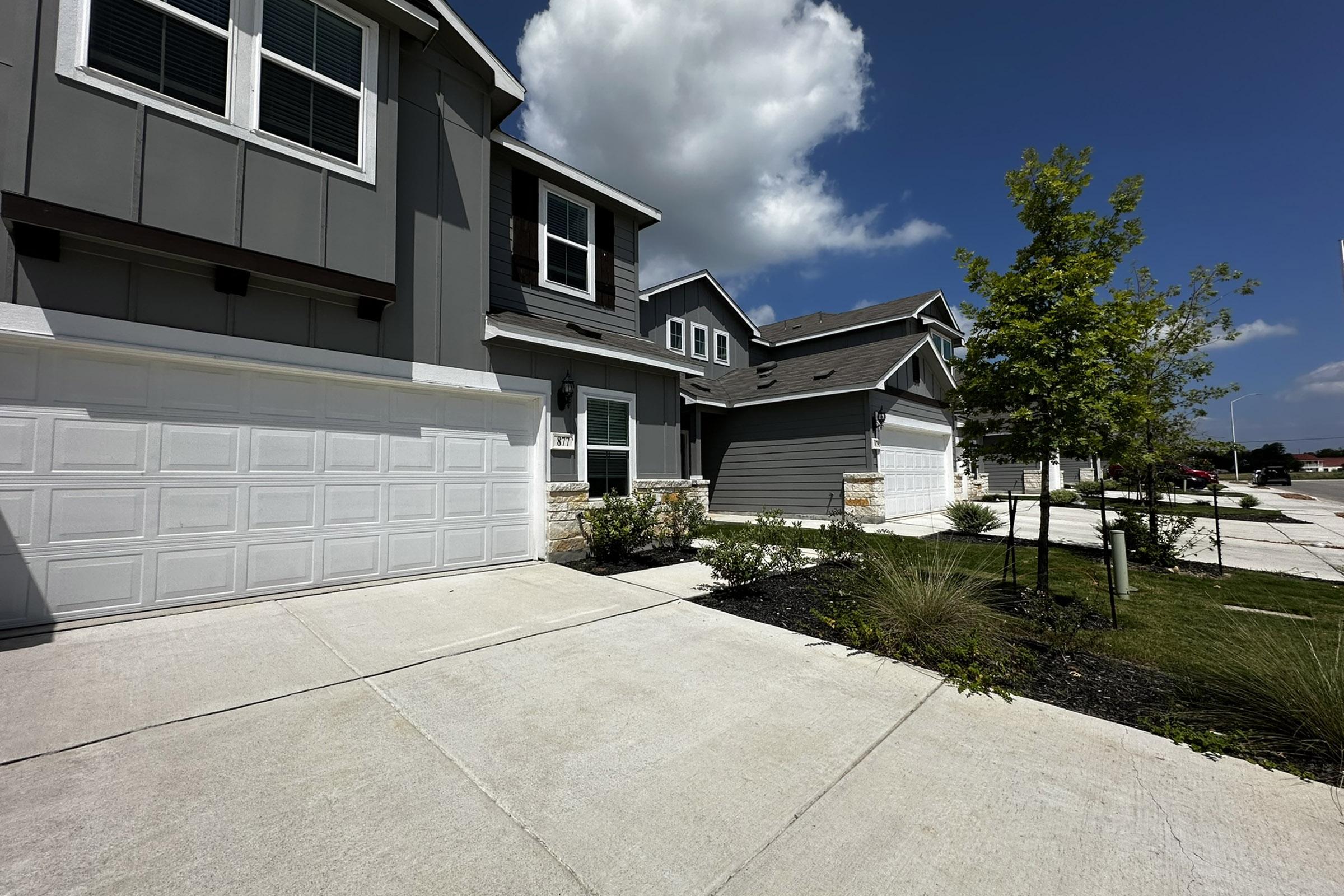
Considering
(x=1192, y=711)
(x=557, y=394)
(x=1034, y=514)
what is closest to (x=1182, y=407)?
(x=1192, y=711)

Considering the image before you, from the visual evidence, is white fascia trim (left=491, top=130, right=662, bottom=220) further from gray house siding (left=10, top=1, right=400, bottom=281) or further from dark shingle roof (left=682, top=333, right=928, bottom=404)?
dark shingle roof (left=682, top=333, right=928, bottom=404)

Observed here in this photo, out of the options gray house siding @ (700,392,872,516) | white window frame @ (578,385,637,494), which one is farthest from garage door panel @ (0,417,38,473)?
gray house siding @ (700,392,872,516)

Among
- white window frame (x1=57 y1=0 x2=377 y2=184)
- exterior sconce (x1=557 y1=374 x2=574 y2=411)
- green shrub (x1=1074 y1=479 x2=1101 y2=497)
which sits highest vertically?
white window frame (x1=57 y1=0 x2=377 y2=184)

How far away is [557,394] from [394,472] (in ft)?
8.04

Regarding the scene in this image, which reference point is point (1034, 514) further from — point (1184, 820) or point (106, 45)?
point (106, 45)

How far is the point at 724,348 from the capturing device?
18.5 meters

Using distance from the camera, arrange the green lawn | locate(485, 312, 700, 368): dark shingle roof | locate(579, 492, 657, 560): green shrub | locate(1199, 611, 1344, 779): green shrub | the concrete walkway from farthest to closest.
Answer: the concrete walkway
locate(579, 492, 657, 560): green shrub
locate(485, 312, 700, 368): dark shingle roof
the green lawn
locate(1199, 611, 1344, 779): green shrub

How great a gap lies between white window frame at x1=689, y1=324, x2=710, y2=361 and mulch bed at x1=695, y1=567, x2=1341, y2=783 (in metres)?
12.7

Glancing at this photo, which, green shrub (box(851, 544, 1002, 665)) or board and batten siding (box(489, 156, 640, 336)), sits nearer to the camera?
green shrub (box(851, 544, 1002, 665))

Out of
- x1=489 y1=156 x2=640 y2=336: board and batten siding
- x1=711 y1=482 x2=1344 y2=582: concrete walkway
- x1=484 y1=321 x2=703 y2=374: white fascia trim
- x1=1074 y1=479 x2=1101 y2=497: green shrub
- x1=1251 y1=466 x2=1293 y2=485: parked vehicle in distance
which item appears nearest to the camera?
x1=484 y1=321 x2=703 y2=374: white fascia trim

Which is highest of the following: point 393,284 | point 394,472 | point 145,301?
point 393,284

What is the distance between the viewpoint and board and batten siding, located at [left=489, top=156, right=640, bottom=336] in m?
8.27

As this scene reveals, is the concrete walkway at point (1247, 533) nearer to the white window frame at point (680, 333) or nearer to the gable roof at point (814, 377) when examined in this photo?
the gable roof at point (814, 377)

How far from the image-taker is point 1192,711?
319cm
